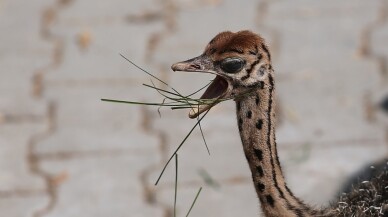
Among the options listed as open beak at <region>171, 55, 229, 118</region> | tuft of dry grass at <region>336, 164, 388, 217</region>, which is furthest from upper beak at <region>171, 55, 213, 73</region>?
tuft of dry grass at <region>336, 164, 388, 217</region>

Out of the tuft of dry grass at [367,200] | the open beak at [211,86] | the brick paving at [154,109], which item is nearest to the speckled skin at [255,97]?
the open beak at [211,86]

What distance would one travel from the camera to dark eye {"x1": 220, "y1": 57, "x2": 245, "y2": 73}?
11.9 ft

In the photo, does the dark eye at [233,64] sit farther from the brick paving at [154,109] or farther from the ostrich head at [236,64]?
the brick paving at [154,109]

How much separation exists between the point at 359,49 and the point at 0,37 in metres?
2.11

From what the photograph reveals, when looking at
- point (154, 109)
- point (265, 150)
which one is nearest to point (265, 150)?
point (265, 150)

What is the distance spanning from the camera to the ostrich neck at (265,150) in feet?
12.1

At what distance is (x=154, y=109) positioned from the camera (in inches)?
235

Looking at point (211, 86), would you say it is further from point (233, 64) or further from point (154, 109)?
point (154, 109)

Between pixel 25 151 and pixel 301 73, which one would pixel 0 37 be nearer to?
pixel 25 151

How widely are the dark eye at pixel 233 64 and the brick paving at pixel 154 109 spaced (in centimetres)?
179

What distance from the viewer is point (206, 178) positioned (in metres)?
5.58

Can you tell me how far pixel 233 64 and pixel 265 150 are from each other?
0.33 metres

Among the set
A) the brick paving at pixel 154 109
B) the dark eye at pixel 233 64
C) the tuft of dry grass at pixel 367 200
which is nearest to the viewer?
the dark eye at pixel 233 64

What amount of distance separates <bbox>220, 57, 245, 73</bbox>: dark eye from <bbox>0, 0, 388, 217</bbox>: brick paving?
5.87 ft
